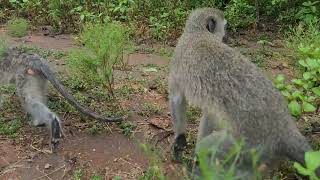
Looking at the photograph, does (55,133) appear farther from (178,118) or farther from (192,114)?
(192,114)

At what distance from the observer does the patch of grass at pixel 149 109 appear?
6238mm

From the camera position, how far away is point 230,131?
4.28 m

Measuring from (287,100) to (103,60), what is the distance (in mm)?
2088

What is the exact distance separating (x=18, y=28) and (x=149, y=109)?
14.4 ft

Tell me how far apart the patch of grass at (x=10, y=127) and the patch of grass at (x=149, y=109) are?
1344mm

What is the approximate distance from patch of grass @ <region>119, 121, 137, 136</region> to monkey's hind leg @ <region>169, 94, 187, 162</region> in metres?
0.72

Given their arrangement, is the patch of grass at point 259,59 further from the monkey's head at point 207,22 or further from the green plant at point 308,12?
the monkey's head at point 207,22

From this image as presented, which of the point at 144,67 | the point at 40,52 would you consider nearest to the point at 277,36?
the point at 144,67

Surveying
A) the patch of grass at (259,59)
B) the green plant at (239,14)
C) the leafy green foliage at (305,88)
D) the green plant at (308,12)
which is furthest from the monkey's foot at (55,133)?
the green plant at (308,12)

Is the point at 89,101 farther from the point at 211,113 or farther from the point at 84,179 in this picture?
the point at 211,113

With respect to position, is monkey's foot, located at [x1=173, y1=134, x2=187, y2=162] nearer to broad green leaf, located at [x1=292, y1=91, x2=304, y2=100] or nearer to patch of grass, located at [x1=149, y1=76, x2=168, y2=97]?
broad green leaf, located at [x1=292, y1=91, x2=304, y2=100]

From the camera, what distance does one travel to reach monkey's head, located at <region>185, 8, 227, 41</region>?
5316 millimetres

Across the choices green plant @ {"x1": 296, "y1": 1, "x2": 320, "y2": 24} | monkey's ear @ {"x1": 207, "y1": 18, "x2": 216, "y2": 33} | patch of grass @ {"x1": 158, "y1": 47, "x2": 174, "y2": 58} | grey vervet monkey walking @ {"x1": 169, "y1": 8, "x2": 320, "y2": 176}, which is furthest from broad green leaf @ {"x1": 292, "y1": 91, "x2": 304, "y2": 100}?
green plant @ {"x1": 296, "y1": 1, "x2": 320, "y2": 24}

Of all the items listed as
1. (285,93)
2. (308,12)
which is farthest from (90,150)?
(308,12)
